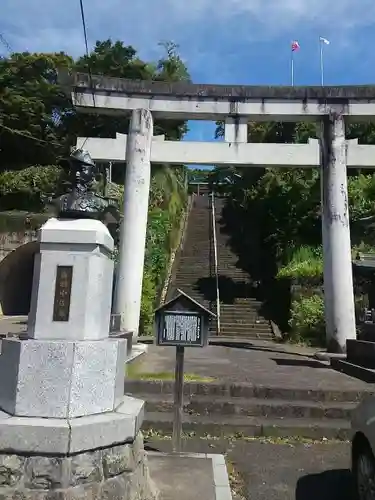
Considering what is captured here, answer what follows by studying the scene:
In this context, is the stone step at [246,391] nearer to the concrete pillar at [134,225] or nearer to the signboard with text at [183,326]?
the signboard with text at [183,326]

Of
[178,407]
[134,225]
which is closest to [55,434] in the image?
[178,407]

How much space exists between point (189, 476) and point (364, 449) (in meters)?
1.60

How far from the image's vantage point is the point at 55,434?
321 cm

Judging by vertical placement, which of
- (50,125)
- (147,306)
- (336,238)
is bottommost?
(147,306)

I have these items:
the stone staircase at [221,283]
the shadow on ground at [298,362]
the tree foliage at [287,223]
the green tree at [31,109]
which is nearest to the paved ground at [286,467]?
the shadow on ground at [298,362]

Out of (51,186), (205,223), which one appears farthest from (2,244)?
(205,223)

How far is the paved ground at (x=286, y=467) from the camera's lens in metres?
4.46

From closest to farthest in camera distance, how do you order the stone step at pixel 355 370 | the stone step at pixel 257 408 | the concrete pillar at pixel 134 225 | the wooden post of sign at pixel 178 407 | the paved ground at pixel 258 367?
the wooden post of sign at pixel 178 407
the stone step at pixel 257 408
the paved ground at pixel 258 367
the stone step at pixel 355 370
the concrete pillar at pixel 134 225

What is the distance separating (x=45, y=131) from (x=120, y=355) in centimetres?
2067

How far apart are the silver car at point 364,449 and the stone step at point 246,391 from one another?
2909 millimetres

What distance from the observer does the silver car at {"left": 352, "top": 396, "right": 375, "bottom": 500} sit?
362 centimetres

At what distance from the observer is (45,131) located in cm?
2234

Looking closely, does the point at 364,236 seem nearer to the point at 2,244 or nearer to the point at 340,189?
the point at 340,189

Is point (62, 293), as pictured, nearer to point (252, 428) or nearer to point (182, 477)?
point (182, 477)
